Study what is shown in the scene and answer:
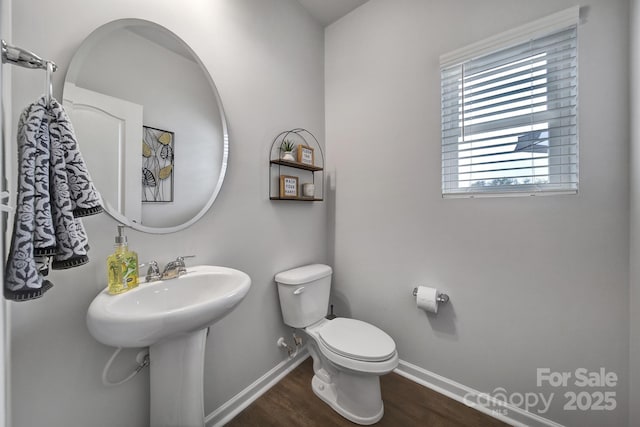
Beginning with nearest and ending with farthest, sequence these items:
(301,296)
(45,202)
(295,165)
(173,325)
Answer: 1. (45,202)
2. (173,325)
3. (301,296)
4. (295,165)

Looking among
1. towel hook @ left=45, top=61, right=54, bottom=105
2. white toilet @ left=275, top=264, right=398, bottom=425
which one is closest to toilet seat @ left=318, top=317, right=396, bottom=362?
white toilet @ left=275, top=264, right=398, bottom=425

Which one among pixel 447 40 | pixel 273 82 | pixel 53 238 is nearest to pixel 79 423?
pixel 53 238

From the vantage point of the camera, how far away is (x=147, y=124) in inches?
42.6

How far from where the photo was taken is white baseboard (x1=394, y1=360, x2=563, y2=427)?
1288mm

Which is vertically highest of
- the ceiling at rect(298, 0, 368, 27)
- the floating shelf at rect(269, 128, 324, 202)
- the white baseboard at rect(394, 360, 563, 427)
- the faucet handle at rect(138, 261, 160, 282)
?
the ceiling at rect(298, 0, 368, 27)

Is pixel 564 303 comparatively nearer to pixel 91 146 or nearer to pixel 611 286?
pixel 611 286

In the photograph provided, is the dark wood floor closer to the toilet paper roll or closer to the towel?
the toilet paper roll

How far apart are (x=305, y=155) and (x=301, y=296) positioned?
94 cm

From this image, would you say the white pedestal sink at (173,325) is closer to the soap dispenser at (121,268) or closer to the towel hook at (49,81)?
the soap dispenser at (121,268)

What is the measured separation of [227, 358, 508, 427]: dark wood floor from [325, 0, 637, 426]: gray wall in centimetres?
16

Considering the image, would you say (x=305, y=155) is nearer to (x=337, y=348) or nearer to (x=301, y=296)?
(x=301, y=296)

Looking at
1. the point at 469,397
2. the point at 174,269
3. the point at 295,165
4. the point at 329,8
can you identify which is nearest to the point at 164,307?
the point at 174,269

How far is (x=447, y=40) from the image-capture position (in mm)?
1495

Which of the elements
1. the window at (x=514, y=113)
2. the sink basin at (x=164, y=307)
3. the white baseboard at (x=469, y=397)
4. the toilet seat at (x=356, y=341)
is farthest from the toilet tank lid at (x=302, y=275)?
the window at (x=514, y=113)
